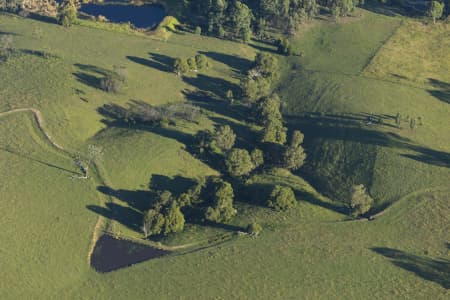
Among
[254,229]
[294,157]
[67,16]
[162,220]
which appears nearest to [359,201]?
[294,157]

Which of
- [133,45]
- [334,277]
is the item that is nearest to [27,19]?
[133,45]

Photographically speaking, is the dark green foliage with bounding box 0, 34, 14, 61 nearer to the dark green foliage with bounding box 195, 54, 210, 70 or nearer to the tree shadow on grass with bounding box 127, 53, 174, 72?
the tree shadow on grass with bounding box 127, 53, 174, 72

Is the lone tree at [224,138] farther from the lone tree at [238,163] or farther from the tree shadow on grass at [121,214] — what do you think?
the tree shadow on grass at [121,214]

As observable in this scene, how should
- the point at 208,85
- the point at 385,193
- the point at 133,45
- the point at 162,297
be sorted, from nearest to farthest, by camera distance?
the point at 162,297 < the point at 385,193 < the point at 208,85 < the point at 133,45

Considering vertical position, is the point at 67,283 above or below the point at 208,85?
below

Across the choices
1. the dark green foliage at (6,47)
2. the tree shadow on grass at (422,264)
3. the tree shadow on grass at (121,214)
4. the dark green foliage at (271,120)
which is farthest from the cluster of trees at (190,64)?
the tree shadow on grass at (422,264)

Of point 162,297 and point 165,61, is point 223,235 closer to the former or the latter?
point 162,297

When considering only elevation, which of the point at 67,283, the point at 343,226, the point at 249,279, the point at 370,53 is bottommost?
the point at 67,283
